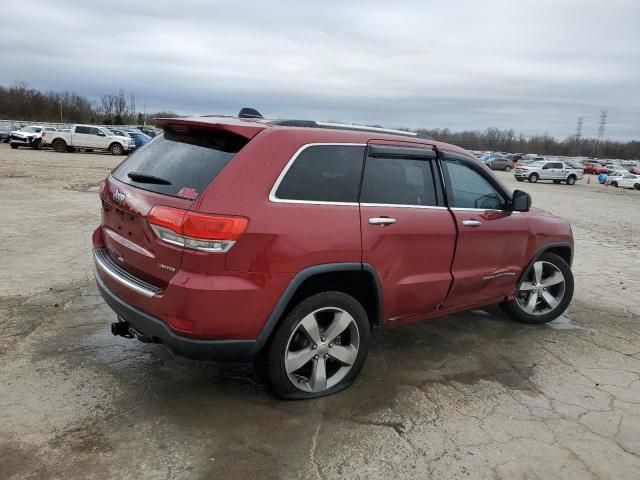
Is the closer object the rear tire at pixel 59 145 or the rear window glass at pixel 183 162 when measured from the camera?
the rear window glass at pixel 183 162

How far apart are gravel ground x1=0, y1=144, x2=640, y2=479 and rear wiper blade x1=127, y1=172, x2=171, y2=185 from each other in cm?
137

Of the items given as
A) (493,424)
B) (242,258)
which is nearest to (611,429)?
(493,424)

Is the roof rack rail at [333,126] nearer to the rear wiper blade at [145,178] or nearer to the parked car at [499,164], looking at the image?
the rear wiper blade at [145,178]

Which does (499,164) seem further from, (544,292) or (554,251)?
(544,292)

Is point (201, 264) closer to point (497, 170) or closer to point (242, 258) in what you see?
point (242, 258)

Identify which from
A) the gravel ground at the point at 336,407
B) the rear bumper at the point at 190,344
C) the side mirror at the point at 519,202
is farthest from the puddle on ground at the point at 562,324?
the rear bumper at the point at 190,344

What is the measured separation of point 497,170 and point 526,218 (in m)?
53.0

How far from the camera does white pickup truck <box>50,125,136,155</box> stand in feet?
101

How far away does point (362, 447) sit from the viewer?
2906 millimetres

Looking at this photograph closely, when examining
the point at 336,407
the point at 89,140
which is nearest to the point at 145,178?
the point at 336,407

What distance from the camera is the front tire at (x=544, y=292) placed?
196 inches

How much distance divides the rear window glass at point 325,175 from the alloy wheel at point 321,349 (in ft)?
2.41

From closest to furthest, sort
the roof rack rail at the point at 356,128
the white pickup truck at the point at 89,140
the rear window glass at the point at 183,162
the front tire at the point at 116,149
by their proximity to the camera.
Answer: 1. the rear window glass at the point at 183,162
2. the roof rack rail at the point at 356,128
3. the white pickup truck at the point at 89,140
4. the front tire at the point at 116,149

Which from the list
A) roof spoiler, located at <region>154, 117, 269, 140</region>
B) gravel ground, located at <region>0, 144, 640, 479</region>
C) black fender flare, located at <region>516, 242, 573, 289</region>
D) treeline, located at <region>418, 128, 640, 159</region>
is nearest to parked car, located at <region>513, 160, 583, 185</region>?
gravel ground, located at <region>0, 144, 640, 479</region>
